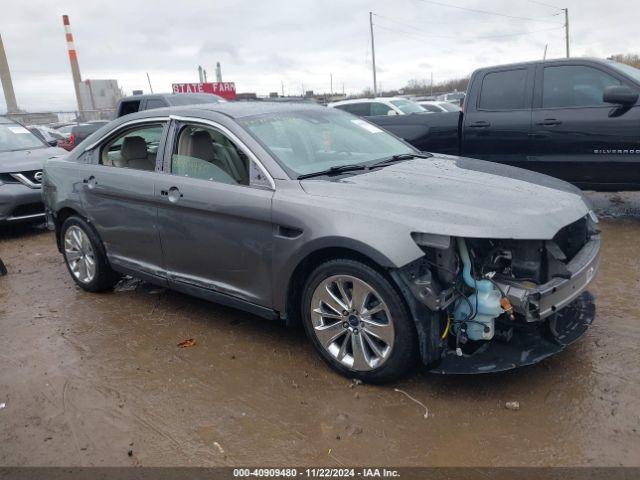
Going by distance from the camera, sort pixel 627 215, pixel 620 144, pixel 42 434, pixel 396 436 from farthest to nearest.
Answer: pixel 627 215 → pixel 620 144 → pixel 42 434 → pixel 396 436

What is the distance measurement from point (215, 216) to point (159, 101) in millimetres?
7101

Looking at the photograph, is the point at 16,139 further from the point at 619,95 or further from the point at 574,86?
the point at 619,95

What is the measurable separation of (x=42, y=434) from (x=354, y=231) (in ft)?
6.66

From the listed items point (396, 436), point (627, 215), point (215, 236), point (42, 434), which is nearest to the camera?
point (396, 436)

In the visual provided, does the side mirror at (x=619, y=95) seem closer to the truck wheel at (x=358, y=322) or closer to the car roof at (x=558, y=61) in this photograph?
the car roof at (x=558, y=61)

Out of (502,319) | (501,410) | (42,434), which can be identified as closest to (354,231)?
(502,319)

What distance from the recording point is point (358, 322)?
10.4 ft

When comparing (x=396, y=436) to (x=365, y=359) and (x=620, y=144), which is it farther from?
(x=620, y=144)

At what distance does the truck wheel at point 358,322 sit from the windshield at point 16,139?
709 centimetres

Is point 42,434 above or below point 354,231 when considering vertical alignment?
below

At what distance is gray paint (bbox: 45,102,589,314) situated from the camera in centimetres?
294

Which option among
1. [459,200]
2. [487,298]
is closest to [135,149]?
[459,200]

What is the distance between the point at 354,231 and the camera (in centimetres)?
302

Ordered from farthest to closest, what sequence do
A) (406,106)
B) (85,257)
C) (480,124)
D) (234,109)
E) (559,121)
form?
(406,106) → (480,124) → (559,121) → (85,257) → (234,109)
